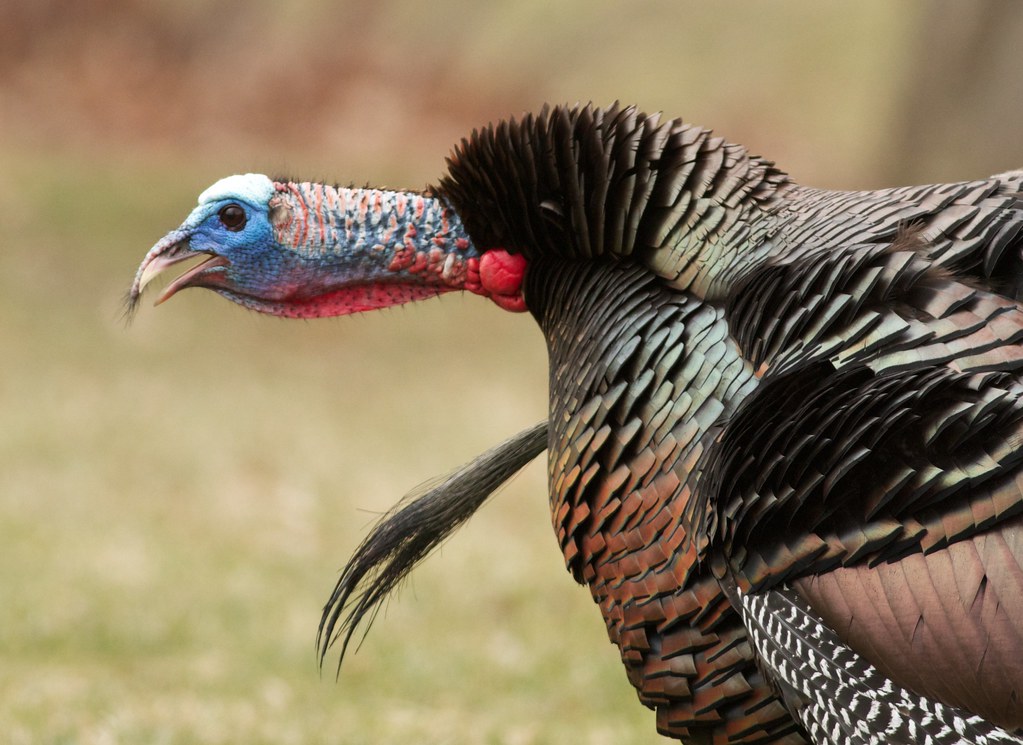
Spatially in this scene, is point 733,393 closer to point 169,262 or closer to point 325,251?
point 325,251

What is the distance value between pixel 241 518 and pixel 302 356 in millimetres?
3402

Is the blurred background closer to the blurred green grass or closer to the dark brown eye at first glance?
the blurred green grass

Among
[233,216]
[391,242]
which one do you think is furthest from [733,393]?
[233,216]

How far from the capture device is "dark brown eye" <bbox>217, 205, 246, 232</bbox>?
3.13 m

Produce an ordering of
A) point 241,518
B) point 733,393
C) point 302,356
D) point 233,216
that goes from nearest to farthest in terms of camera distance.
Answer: point 733,393 → point 233,216 → point 241,518 → point 302,356

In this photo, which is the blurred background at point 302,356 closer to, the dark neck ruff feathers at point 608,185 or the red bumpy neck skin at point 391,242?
the red bumpy neck skin at point 391,242

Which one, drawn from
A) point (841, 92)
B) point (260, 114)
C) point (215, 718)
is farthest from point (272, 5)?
point (215, 718)

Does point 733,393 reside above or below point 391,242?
below

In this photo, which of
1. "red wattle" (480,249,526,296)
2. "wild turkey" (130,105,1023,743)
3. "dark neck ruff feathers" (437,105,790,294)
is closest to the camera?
"wild turkey" (130,105,1023,743)

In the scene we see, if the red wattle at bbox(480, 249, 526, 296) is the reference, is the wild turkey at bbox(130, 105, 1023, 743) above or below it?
below

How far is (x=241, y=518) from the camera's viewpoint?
6777 mm

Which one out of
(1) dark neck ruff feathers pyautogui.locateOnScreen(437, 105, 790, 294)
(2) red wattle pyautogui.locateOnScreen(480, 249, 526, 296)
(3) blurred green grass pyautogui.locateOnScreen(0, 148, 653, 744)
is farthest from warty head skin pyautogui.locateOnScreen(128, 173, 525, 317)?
(3) blurred green grass pyautogui.locateOnScreen(0, 148, 653, 744)

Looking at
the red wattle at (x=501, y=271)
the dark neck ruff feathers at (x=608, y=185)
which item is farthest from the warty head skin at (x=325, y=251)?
the dark neck ruff feathers at (x=608, y=185)

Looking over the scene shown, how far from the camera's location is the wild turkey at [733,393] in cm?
228
